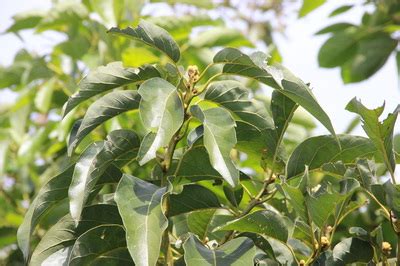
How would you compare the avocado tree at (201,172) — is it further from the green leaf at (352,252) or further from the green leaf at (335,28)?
the green leaf at (335,28)

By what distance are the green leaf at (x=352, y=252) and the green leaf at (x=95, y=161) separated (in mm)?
300

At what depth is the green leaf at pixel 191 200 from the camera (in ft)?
3.22

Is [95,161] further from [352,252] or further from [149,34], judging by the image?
[352,252]

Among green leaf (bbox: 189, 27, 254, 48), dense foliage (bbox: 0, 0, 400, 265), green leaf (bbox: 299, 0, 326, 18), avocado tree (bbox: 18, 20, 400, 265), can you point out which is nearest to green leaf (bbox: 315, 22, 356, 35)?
green leaf (bbox: 299, 0, 326, 18)

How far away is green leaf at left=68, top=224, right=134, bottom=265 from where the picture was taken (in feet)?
2.94

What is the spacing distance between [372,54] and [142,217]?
184 cm

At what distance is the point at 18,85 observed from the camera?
7.59 feet

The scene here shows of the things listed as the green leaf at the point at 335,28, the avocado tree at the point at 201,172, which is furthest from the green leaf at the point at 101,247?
the green leaf at the point at 335,28

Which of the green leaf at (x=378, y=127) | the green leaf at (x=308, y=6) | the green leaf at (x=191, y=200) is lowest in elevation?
the green leaf at (x=308, y=6)

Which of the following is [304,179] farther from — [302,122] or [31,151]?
[31,151]

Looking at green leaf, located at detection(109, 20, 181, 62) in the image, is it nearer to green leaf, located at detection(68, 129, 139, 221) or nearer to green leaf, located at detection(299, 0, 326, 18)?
green leaf, located at detection(68, 129, 139, 221)

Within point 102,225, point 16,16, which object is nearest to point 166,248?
point 102,225

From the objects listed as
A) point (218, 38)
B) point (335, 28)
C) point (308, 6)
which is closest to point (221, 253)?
point (218, 38)

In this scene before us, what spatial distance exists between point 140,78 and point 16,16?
143cm
